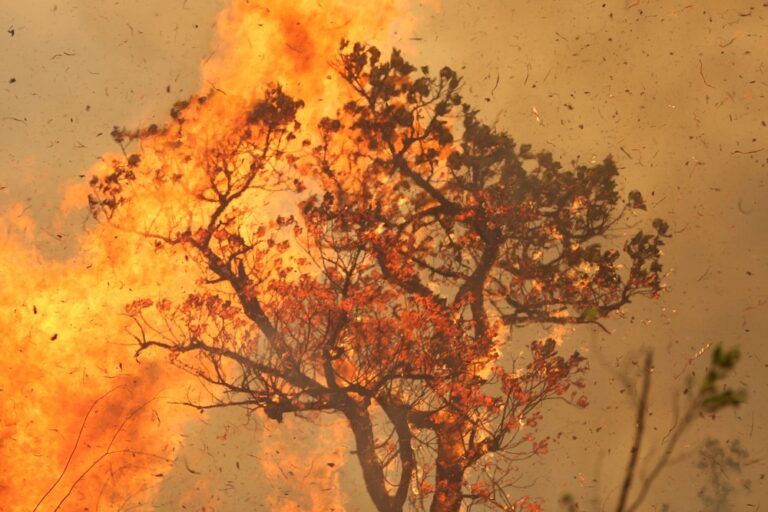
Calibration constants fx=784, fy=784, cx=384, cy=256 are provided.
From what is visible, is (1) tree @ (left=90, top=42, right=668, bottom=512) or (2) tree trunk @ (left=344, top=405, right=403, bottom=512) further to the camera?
(2) tree trunk @ (left=344, top=405, right=403, bottom=512)

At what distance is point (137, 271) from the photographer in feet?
25.3

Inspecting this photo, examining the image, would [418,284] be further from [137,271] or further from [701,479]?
[701,479]

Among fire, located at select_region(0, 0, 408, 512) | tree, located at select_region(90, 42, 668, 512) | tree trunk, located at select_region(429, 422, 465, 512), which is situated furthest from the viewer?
fire, located at select_region(0, 0, 408, 512)

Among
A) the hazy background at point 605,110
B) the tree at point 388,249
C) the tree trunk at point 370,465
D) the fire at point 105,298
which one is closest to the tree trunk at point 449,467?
the tree at point 388,249

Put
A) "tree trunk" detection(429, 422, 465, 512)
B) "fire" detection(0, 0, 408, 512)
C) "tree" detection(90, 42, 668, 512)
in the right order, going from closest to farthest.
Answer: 1. "tree" detection(90, 42, 668, 512)
2. "tree trunk" detection(429, 422, 465, 512)
3. "fire" detection(0, 0, 408, 512)

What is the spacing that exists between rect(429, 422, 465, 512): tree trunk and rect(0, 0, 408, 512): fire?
112 inches

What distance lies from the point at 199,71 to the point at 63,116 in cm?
145

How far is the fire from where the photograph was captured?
7504mm

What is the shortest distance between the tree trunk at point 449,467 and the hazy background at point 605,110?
4.46 feet

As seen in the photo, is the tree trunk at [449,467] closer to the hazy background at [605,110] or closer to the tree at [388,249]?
the tree at [388,249]

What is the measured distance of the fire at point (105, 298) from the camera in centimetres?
750

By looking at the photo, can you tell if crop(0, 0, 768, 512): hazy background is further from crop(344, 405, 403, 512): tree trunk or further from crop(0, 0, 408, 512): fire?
crop(344, 405, 403, 512): tree trunk

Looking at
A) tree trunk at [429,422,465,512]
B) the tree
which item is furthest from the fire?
tree trunk at [429,422,465,512]

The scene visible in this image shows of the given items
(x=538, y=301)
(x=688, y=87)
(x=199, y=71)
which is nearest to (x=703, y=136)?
(x=688, y=87)
